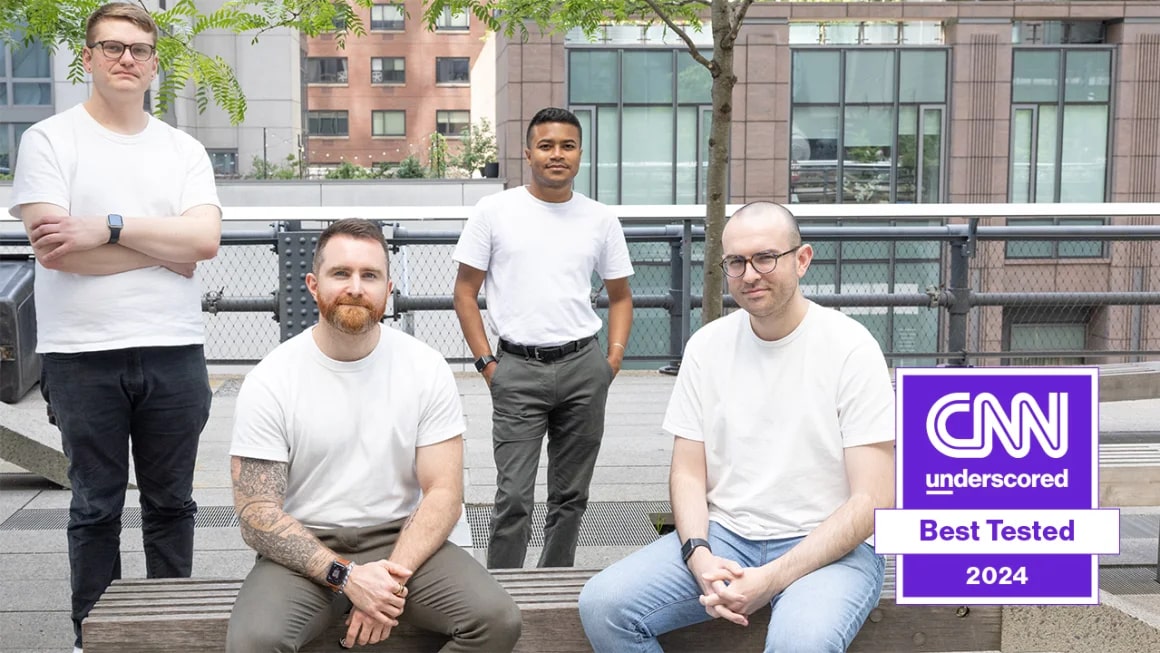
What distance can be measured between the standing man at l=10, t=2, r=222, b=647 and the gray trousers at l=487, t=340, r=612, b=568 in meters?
1.16

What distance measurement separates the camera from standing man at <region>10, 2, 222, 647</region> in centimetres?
382

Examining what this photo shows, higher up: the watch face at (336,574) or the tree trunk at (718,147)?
the tree trunk at (718,147)

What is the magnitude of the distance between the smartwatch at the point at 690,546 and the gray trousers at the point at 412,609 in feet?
1.56

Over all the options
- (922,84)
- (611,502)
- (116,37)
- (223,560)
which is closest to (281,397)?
(116,37)

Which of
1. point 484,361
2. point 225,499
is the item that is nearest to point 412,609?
point 484,361

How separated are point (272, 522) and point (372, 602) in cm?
35

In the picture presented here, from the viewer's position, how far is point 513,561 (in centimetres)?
474

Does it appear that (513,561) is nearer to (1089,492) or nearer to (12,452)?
(1089,492)

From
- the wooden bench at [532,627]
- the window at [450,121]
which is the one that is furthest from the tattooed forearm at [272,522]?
the window at [450,121]

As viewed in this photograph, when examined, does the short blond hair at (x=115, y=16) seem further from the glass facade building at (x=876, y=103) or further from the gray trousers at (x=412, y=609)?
the glass facade building at (x=876, y=103)

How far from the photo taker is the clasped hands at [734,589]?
124 inches

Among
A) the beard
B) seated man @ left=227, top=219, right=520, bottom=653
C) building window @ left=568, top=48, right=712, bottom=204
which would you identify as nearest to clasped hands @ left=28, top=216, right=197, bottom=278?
seated man @ left=227, top=219, right=520, bottom=653

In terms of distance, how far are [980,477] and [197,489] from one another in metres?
5.01

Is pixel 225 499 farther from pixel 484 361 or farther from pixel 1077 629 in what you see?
pixel 1077 629
